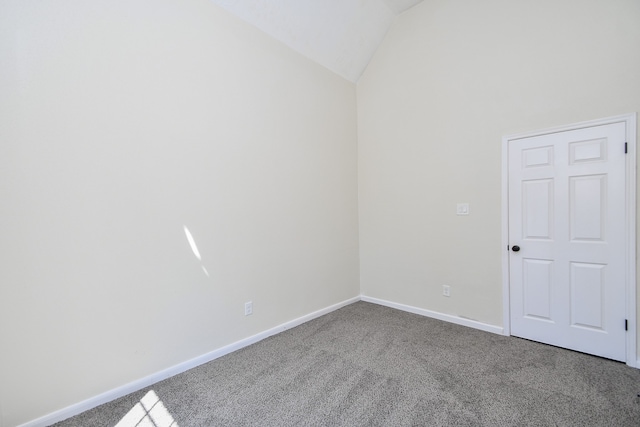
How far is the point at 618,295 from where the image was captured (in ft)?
7.70

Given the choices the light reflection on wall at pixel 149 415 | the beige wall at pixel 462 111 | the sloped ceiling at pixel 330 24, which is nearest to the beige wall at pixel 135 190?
the sloped ceiling at pixel 330 24

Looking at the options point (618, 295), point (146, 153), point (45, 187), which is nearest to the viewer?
point (45, 187)

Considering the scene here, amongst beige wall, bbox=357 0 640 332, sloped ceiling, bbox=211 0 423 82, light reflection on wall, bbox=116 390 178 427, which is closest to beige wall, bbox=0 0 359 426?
sloped ceiling, bbox=211 0 423 82

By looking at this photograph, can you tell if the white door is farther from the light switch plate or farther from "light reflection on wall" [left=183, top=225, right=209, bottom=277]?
"light reflection on wall" [left=183, top=225, right=209, bottom=277]

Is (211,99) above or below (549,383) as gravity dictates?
above

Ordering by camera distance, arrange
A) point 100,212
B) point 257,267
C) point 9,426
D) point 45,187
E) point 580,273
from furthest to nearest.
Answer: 1. point 257,267
2. point 580,273
3. point 100,212
4. point 45,187
5. point 9,426

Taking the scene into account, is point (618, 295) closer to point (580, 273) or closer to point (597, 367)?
point (580, 273)

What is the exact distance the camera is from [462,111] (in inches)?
124

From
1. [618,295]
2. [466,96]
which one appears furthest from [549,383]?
[466,96]

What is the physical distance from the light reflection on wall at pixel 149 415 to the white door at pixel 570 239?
3153mm

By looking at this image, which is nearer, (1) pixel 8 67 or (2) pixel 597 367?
(1) pixel 8 67

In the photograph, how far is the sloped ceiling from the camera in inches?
110

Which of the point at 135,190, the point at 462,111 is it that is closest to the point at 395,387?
the point at 135,190

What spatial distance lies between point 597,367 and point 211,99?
3949 millimetres
